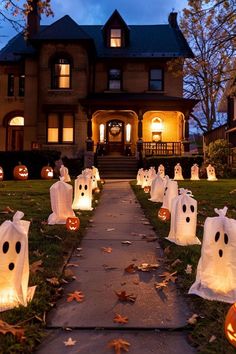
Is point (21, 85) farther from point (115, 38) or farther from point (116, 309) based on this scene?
point (116, 309)

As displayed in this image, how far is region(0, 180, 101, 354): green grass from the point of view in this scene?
10.1ft

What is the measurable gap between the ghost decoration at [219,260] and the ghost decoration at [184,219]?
1686 mm

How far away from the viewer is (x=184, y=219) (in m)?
5.86

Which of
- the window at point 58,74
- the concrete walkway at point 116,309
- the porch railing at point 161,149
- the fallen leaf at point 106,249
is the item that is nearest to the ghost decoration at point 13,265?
the concrete walkway at point 116,309

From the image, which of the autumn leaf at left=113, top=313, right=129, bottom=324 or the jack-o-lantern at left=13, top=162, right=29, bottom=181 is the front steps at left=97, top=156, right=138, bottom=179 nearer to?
the jack-o-lantern at left=13, top=162, right=29, bottom=181

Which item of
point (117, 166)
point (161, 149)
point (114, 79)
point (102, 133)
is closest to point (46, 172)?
point (117, 166)

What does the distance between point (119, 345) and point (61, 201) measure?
4485 millimetres

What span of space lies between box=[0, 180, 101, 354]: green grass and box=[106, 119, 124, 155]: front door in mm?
18527

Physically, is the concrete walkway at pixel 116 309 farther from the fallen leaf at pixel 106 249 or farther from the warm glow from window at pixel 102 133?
the warm glow from window at pixel 102 133

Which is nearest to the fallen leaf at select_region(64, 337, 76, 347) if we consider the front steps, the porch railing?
the front steps

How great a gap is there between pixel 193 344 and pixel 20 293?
5.11 ft

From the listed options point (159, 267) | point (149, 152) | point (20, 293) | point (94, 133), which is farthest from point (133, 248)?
point (94, 133)

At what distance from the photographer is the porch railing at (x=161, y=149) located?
26.8 metres

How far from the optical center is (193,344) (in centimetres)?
312
